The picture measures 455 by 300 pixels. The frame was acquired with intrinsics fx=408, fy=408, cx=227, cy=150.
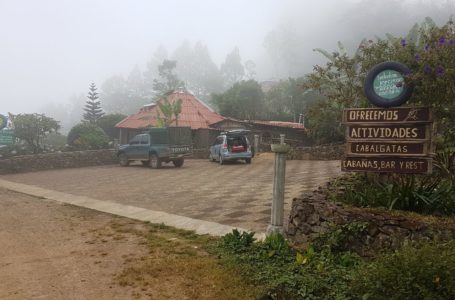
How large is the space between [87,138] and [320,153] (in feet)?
50.0

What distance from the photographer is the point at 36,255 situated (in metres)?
6.34

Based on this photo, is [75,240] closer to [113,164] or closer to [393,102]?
[393,102]

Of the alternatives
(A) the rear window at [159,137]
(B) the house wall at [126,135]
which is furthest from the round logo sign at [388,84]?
(B) the house wall at [126,135]

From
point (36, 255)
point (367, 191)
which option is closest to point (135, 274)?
point (36, 255)

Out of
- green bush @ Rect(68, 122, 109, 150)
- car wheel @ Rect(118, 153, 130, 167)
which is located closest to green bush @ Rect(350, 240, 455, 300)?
car wheel @ Rect(118, 153, 130, 167)

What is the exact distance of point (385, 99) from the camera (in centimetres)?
628

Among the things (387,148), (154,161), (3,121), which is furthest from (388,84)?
(3,121)

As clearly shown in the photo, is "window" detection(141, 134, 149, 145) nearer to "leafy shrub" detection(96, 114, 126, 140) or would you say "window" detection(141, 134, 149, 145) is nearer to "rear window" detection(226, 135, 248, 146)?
"rear window" detection(226, 135, 248, 146)

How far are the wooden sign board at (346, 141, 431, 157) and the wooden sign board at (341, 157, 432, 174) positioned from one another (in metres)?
0.08

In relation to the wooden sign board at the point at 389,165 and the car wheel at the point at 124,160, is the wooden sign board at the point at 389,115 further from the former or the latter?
the car wheel at the point at 124,160

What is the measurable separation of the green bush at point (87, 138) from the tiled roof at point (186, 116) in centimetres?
776

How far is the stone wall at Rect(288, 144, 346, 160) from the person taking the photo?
989 inches

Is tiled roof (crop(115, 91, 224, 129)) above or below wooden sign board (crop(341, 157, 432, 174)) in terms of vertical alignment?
above

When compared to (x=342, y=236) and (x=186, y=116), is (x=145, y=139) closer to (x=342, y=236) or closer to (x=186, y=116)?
(x=186, y=116)
